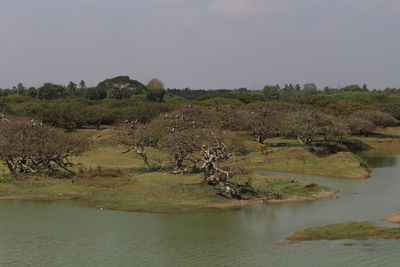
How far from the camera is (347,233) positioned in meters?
35.2

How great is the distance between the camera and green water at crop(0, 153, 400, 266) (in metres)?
29.9

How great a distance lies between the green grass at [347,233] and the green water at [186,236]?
113 cm

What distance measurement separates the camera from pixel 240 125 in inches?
3629

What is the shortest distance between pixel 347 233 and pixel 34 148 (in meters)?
35.1

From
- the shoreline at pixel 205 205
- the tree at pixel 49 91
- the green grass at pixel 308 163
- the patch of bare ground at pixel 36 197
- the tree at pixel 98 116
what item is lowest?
the shoreline at pixel 205 205

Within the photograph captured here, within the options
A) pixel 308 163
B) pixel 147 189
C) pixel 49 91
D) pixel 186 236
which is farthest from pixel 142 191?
pixel 49 91

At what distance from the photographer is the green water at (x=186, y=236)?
2986 cm

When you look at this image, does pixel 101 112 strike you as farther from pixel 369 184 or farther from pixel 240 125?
pixel 369 184

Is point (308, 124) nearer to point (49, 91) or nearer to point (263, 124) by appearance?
point (263, 124)

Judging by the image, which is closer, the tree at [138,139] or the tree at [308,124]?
the tree at [138,139]

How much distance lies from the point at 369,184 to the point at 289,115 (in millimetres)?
34713

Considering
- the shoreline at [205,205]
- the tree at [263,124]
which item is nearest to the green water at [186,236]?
the shoreline at [205,205]

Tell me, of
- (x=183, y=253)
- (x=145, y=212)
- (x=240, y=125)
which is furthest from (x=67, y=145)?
(x=240, y=125)

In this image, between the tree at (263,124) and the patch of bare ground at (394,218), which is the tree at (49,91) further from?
the patch of bare ground at (394,218)
